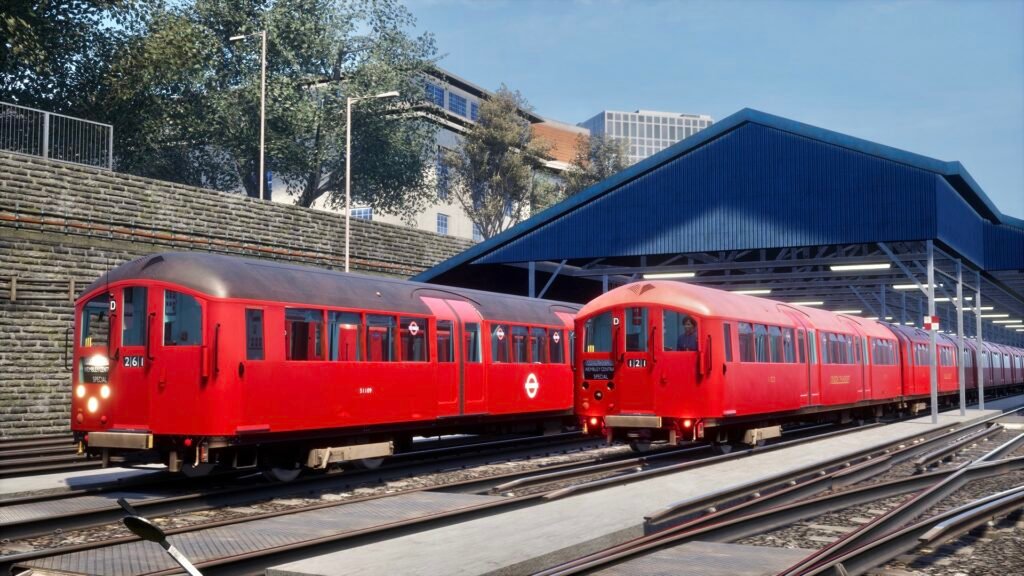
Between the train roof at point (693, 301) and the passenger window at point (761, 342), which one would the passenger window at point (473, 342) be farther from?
the passenger window at point (761, 342)

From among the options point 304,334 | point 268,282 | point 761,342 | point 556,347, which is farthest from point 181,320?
point 761,342

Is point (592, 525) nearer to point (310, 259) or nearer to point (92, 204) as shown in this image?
point (92, 204)

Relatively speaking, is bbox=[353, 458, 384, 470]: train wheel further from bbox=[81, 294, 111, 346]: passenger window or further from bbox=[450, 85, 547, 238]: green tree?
bbox=[450, 85, 547, 238]: green tree

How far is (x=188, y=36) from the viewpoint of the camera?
41.2 m

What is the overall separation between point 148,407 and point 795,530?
28.5 feet

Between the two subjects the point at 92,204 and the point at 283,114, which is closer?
the point at 92,204

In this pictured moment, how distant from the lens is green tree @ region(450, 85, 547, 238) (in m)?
60.6

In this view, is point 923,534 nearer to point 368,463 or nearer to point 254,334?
point 254,334

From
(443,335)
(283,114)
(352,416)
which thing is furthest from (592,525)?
(283,114)

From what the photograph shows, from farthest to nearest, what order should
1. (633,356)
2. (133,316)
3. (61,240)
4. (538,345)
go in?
(61,240), (538,345), (633,356), (133,316)

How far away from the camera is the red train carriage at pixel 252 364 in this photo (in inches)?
547

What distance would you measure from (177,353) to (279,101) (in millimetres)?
35981

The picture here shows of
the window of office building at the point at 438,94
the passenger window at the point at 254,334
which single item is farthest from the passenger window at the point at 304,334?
the window of office building at the point at 438,94

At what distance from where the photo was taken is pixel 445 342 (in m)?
18.7
